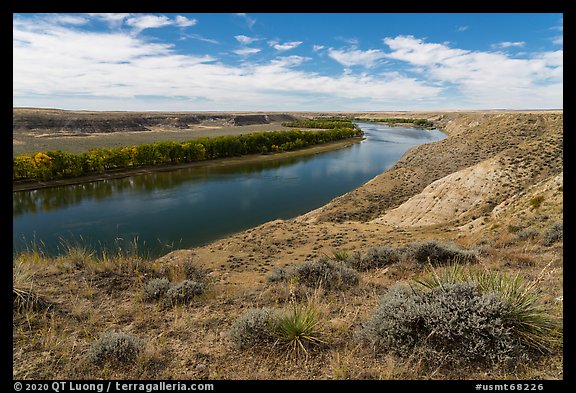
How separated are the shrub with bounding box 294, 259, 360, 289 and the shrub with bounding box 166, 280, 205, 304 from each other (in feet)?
6.55

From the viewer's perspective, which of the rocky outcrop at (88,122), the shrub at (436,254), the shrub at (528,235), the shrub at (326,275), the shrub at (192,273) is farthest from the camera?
the rocky outcrop at (88,122)

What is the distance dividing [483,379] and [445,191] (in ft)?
89.2

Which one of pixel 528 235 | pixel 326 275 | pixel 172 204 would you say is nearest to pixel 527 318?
pixel 326 275

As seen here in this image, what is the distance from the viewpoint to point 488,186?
2536cm

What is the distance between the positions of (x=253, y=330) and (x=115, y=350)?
63.2 inches

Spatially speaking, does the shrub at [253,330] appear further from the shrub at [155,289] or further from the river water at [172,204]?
the river water at [172,204]

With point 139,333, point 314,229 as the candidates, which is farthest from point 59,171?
point 139,333

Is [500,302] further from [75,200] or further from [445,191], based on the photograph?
[75,200]

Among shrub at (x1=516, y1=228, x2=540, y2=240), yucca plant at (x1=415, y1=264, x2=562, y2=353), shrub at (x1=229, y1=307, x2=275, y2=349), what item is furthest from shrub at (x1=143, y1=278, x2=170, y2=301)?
shrub at (x1=516, y1=228, x2=540, y2=240)

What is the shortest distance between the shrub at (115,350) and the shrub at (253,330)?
113 centimetres

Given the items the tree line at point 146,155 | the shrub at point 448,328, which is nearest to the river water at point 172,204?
the tree line at point 146,155

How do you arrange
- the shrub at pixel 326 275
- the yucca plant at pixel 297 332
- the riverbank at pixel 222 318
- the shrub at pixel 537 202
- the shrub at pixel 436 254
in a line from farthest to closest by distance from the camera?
the shrub at pixel 537 202 < the shrub at pixel 436 254 < the shrub at pixel 326 275 < the yucca plant at pixel 297 332 < the riverbank at pixel 222 318

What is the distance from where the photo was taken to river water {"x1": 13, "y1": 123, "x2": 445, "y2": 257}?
2464 cm

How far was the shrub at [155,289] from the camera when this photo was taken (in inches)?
214
